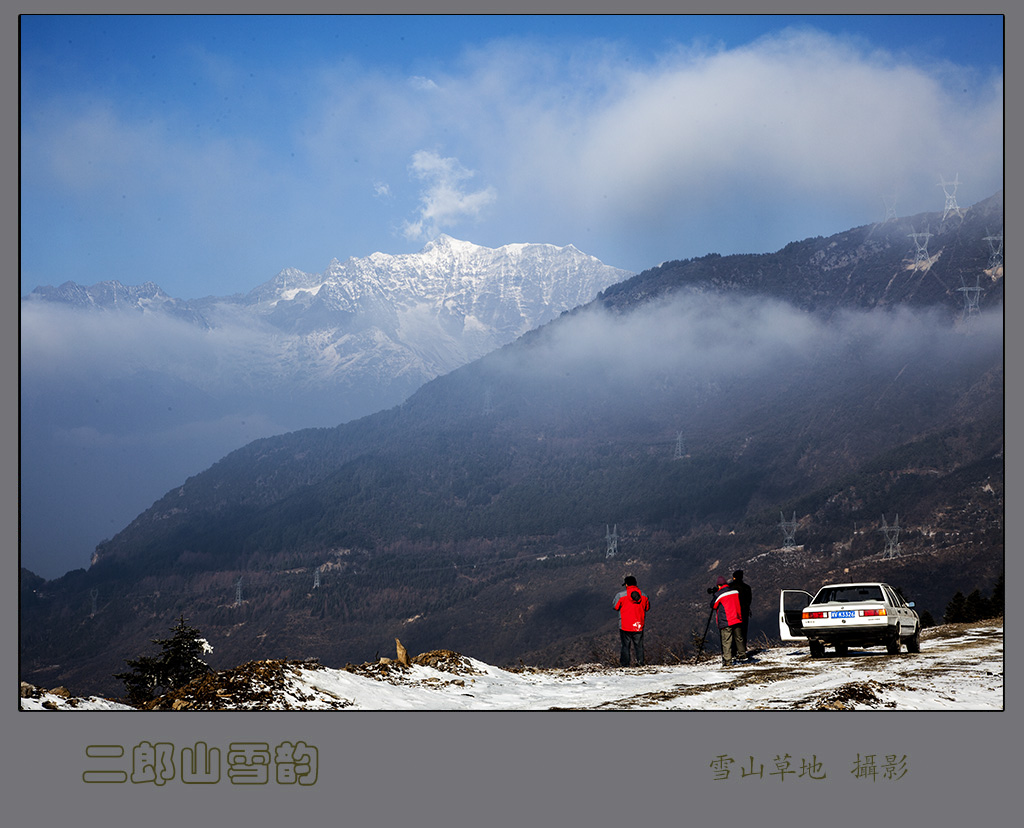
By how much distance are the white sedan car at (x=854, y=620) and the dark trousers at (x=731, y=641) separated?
1.35 meters

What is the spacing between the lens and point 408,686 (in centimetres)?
1331

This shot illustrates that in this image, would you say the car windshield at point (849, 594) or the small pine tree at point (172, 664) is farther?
the small pine tree at point (172, 664)

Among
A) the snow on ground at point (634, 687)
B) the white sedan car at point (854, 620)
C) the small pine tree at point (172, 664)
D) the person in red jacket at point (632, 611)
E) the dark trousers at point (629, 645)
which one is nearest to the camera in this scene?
the snow on ground at point (634, 687)

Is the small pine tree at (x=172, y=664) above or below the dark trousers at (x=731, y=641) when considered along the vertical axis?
below

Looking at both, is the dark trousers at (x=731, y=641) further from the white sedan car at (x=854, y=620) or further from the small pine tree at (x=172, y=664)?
the small pine tree at (x=172, y=664)

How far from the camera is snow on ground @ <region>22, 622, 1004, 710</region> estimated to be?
456 inches

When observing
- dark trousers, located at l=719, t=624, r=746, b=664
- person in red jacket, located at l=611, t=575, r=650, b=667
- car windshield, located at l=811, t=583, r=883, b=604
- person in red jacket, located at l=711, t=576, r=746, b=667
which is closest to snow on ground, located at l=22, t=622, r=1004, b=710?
dark trousers, located at l=719, t=624, r=746, b=664

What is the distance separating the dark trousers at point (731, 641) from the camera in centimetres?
1783

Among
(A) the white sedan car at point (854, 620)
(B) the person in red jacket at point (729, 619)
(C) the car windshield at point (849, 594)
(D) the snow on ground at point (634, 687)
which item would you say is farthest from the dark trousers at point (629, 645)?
(C) the car windshield at point (849, 594)

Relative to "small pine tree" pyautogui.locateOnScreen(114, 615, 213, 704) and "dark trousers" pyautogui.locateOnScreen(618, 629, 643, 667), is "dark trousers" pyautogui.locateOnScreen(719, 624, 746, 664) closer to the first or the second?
"dark trousers" pyautogui.locateOnScreen(618, 629, 643, 667)

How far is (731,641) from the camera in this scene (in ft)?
59.4

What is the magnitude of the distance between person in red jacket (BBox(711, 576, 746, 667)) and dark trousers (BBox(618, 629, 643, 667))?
1.72 m

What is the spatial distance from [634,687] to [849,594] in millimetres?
7102

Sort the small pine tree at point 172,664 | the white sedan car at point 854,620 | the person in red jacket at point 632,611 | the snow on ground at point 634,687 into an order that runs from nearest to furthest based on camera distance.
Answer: the snow on ground at point 634,687
the white sedan car at point 854,620
the person in red jacket at point 632,611
the small pine tree at point 172,664
